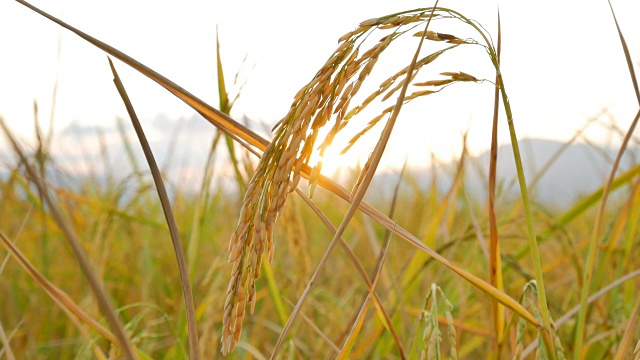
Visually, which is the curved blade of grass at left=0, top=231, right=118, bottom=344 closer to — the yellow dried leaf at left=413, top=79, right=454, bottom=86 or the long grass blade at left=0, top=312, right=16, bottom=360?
the long grass blade at left=0, top=312, right=16, bottom=360

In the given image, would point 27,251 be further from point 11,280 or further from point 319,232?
point 319,232

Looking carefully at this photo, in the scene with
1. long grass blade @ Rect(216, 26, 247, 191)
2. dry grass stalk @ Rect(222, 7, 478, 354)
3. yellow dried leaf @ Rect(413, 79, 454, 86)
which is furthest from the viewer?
long grass blade @ Rect(216, 26, 247, 191)

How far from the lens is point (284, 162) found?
2.02 feet

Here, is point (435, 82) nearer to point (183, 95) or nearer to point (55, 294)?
point (183, 95)

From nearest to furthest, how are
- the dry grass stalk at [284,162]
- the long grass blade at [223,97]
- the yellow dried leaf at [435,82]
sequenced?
the dry grass stalk at [284,162] < the yellow dried leaf at [435,82] < the long grass blade at [223,97]

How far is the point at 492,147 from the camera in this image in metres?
0.88

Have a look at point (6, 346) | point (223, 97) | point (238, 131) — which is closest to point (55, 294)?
point (6, 346)

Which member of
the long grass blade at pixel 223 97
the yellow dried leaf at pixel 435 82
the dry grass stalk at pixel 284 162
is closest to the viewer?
the dry grass stalk at pixel 284 162

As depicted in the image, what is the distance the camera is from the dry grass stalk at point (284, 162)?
0.62 metres

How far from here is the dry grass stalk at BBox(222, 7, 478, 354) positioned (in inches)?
24.4

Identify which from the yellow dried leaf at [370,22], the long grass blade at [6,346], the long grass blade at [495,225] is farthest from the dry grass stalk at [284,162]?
the long grass blade at [6,346]

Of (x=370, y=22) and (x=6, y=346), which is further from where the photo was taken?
(x=6, y=346)

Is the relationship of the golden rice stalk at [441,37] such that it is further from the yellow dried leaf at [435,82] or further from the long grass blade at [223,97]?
the long grass blade at [223,97]

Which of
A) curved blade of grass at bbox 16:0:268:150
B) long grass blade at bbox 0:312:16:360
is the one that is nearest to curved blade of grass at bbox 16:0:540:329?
curved blade of grass at bbox 16:0:268:150
